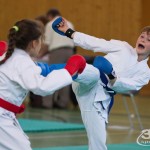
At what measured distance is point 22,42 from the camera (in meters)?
4.81

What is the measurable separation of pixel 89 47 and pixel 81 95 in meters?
0.51

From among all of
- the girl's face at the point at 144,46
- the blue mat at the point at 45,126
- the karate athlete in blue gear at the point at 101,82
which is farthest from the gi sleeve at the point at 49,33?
the karate athlete in blue gear at the point at 101,82

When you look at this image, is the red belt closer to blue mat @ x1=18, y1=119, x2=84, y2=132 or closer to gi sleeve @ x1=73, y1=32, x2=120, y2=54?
gi sleeve @ x1=73, y1=32, x2=120, y2=54

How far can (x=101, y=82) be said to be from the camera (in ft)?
19.9

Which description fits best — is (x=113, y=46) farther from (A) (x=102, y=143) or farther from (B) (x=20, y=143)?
(B) (x=20, y=143)

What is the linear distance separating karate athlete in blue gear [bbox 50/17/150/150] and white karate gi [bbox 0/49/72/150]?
120cm

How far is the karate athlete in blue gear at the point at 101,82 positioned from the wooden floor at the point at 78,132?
2.07 m

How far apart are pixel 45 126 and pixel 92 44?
13.3 feet

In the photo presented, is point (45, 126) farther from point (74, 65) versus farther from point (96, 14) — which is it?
point (96, 14)

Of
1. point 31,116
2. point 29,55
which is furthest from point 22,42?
point 31,116

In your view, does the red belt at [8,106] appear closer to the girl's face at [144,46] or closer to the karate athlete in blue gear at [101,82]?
the karate athlete in blue gear at [101,82]

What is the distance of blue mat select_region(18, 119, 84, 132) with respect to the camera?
954 cm

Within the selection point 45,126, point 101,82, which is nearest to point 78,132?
point 45,126

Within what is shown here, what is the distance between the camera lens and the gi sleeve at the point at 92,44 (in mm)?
6020
